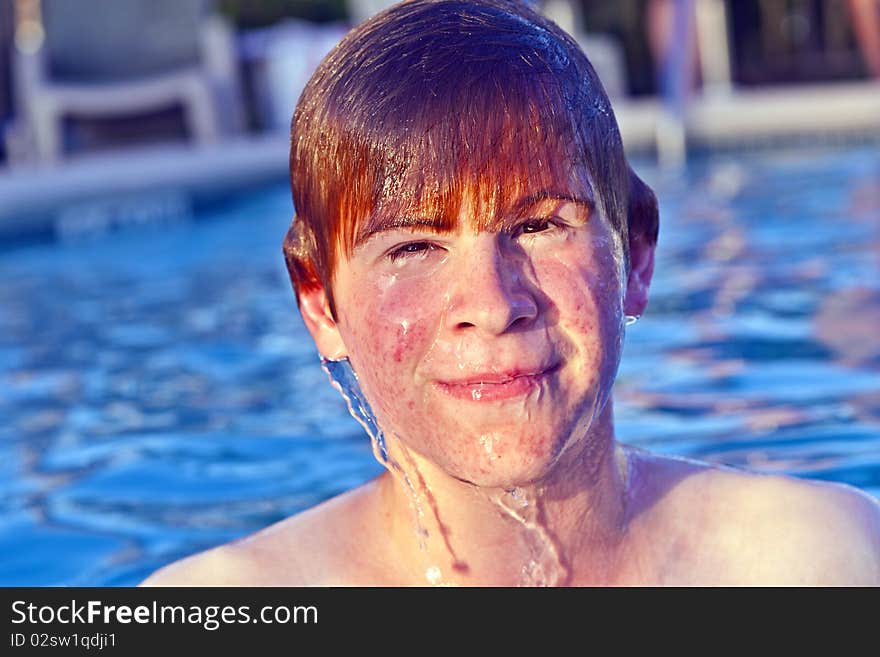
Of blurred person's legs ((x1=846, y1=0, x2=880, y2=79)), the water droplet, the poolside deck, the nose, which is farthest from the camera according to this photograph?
blurred person's legs ((x1=846, y1=0, x2=880, y2=79))

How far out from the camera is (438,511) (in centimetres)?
223

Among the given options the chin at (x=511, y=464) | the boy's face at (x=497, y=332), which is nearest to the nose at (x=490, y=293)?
the boy's face at (x=497, y=332)

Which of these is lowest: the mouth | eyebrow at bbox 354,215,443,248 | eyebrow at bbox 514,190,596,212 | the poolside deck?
A: the mouth

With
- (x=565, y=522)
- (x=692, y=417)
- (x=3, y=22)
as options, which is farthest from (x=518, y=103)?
(x=3, y=22)

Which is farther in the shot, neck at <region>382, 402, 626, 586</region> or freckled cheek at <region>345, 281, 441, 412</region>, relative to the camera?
neck at <region>382, 402, 626, 586</region>

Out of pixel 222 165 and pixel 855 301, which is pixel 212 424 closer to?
pixel 855 301

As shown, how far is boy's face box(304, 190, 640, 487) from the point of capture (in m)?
1.87

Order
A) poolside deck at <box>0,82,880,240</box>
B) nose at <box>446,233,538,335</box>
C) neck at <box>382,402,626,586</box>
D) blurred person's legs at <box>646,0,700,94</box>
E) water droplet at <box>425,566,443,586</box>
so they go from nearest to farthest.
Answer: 1. nose at <box>446,233,538,335</box>
2. neck at <box>382,402,626,586</box>
3. water droplet at <box>425,566,443,586</box>
4. poolside deck at <box>0,82,880,240</box>
5. blurred person's legs at <box>646,0,700,94</box>

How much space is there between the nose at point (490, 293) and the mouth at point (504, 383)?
7 cm

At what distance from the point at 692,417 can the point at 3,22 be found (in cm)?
935

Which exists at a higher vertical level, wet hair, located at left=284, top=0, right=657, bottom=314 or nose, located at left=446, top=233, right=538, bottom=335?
wet hair, located at left=284, top=0, right=657, bottom=314

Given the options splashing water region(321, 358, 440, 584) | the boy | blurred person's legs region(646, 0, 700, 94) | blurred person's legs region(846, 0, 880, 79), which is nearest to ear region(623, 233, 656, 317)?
the boy

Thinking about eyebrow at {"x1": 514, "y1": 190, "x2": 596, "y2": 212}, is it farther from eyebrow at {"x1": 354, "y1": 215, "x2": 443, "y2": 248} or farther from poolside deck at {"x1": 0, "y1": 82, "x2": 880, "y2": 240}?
poolside deck at {"x1": 0, "y1": 82, "x2": 880, "y2": 240}

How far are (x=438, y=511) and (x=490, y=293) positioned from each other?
20.8 inches
